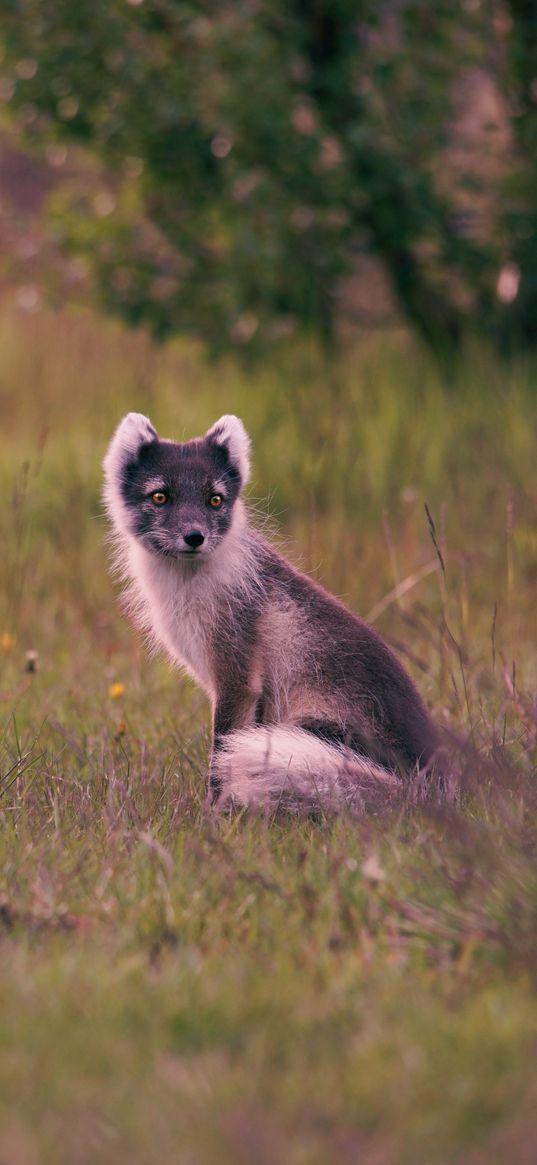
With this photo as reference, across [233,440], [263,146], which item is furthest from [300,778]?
[263,146]

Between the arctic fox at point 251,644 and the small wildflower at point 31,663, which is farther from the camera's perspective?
the small wildflower at point 31,663

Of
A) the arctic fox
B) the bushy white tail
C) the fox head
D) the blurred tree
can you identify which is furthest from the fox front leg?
the blurred tree

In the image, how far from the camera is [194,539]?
5.15 meters

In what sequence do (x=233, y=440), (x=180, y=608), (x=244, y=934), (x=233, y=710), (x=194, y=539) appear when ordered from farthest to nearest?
(x=233, y=440) < (x=180, y=608) < (x=233, y=710) < (x=194, y=539) < (x=244, y=934)

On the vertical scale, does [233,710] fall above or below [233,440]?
below

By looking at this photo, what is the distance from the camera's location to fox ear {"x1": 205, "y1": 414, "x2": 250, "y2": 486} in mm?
5586

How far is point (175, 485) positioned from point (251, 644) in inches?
27.2

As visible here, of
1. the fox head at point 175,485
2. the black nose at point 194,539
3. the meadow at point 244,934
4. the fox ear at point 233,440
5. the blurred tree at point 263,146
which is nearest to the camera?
the meadow at point 244,934

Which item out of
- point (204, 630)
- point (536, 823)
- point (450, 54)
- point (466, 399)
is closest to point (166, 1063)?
point (536, 823)

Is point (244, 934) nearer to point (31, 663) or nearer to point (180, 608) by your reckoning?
point (180, 608)

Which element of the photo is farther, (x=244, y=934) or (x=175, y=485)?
(x=175, y=485)

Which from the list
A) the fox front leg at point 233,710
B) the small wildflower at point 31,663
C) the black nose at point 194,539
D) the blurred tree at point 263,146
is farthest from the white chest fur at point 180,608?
the blurred tree at point 263,146

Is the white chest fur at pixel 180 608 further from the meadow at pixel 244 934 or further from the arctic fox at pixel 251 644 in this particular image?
the meadow at pixel 244 934

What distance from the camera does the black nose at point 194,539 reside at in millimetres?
5148
